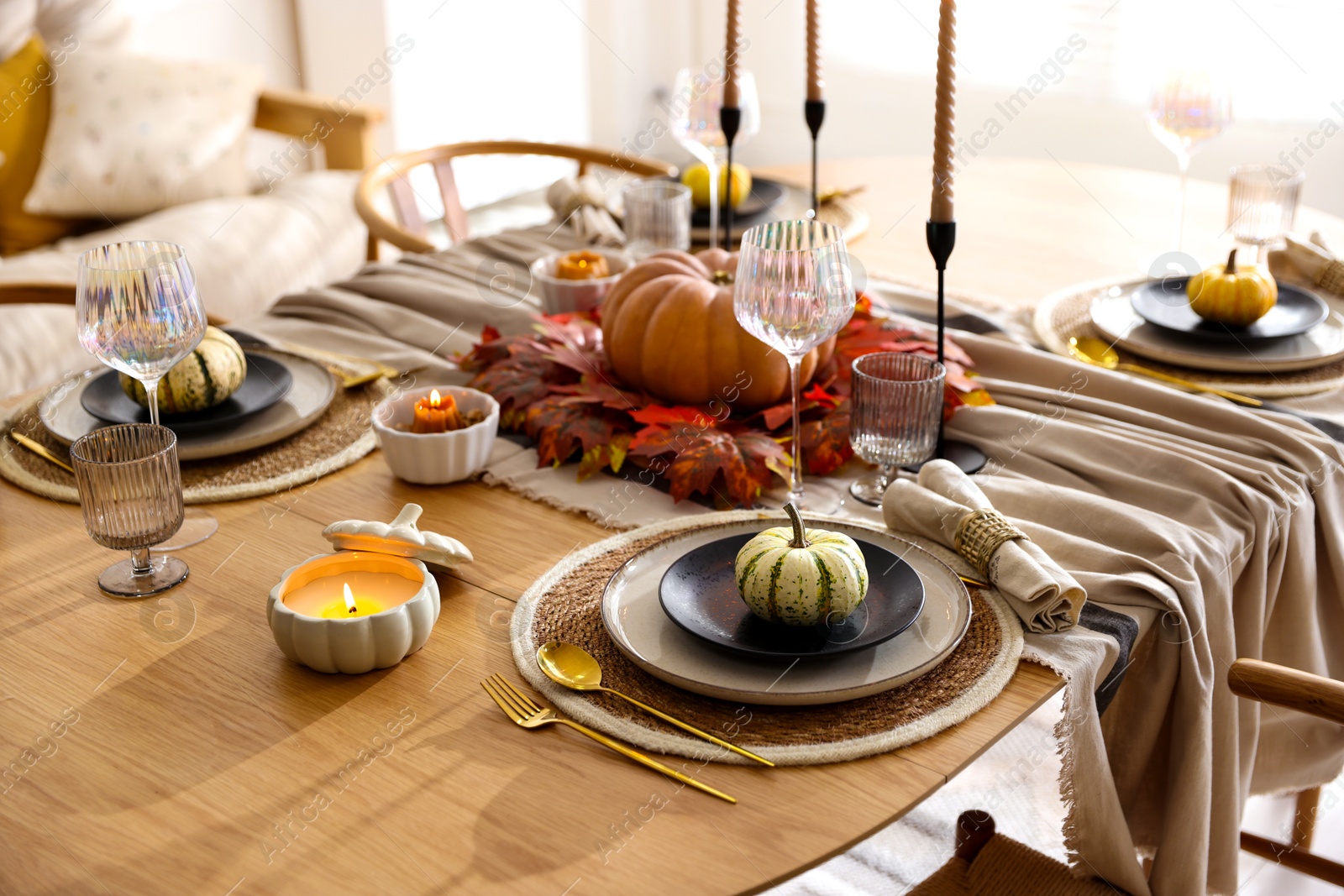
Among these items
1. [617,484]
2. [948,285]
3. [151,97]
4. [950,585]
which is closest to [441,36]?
[151,97]

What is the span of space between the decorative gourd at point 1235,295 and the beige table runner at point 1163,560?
0.20m

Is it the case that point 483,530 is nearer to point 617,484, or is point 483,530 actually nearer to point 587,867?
point 617,484

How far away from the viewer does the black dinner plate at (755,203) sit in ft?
6.43

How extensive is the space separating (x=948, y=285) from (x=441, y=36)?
128 inches

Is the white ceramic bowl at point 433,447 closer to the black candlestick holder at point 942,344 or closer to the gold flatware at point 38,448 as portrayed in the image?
the gold flatware at point 38,448

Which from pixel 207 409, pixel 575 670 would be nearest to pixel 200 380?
pixel 207 409

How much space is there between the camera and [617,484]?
1203 mm

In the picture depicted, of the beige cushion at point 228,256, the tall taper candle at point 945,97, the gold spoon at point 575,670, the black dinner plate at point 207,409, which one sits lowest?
the beige cushion at point 228,256

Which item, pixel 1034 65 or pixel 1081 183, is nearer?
pixel 1081 183

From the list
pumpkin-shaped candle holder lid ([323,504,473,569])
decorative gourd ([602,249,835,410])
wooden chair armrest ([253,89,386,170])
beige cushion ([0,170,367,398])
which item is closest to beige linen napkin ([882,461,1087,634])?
decorative gourd ([602,249,835,410])

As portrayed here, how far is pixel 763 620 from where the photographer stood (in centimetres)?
91

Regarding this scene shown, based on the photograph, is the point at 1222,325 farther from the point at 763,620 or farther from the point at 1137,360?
the point at 763,620

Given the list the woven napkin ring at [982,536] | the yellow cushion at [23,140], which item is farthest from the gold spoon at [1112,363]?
the yellow cushion at [23,140]

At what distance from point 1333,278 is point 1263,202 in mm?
145
